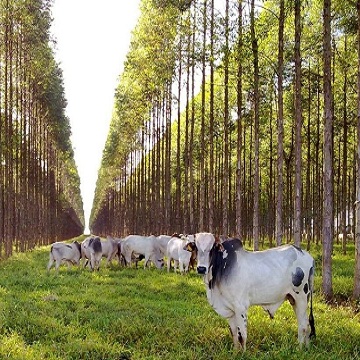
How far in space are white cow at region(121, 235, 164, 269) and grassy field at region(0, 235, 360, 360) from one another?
24.3 feet

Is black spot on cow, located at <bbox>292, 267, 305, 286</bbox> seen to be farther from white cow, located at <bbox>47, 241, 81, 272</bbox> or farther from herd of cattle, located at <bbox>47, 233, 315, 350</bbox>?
white cow, located at <bbox>47, 241, 81, 272</bbox>

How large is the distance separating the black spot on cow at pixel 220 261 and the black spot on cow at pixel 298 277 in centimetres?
116

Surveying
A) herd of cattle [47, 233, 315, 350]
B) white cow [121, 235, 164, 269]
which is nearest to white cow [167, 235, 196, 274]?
white cow [121, 235, 164, 269]

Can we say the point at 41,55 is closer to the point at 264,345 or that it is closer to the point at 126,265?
the point at 126,265

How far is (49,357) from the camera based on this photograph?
26.2 ft

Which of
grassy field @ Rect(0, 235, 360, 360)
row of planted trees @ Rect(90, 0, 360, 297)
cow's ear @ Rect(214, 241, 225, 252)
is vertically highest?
row of planted trees @ Rect(90, 0, 360, 297)

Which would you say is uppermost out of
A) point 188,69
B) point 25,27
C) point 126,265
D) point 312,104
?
point 25,27

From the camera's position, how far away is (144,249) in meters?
23.1

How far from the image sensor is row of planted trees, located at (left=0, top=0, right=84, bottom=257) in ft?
92.2

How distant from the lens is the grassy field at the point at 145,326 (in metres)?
8.32

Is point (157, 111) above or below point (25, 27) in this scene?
below

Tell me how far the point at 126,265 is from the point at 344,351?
53.7 feet

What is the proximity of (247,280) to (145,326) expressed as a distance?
7.99 ft

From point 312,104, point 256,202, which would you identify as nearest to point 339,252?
point 312,104
